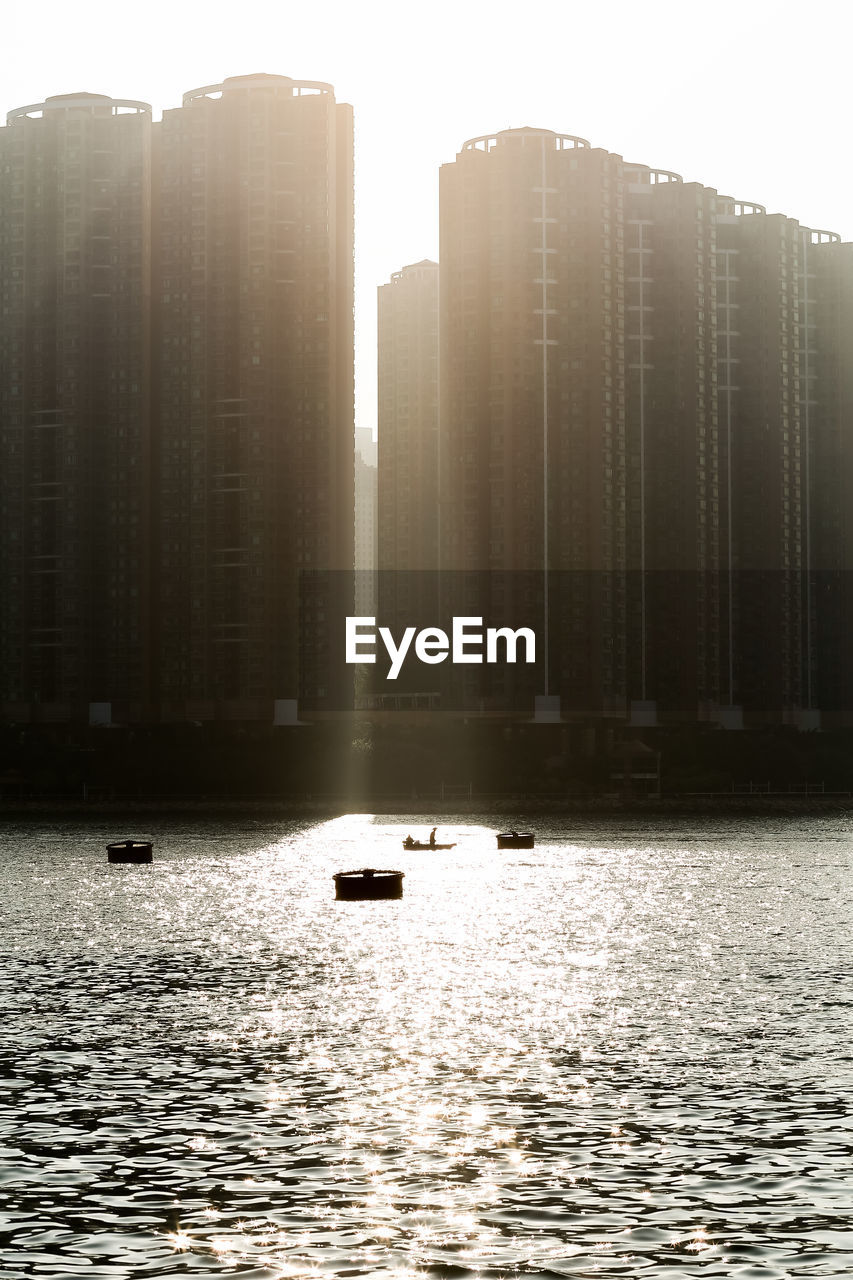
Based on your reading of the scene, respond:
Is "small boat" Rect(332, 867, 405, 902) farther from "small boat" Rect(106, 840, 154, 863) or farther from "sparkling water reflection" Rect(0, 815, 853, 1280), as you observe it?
"small boat" Rect(106, 840, 154, 863)

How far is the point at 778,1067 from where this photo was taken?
47844 mm

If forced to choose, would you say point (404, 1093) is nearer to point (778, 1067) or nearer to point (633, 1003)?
point (778, 1067)

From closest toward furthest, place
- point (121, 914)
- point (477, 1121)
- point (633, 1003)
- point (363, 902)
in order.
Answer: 1. point (477, 1121)
2. point (633, 1003)
3. point (121, 914)
4. point (363, 902)

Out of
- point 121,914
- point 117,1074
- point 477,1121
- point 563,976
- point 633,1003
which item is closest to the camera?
point 477,1121

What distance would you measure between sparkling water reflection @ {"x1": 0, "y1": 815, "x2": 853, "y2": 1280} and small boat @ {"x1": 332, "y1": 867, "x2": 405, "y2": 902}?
5.12 meters

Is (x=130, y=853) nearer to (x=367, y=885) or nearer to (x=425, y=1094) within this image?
(x=367, y=885)

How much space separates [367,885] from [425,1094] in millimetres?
62598

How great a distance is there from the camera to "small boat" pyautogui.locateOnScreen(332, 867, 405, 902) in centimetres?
10550

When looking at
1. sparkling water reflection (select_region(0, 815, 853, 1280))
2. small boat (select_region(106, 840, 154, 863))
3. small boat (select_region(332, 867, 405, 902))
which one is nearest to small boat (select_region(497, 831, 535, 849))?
small boat (select_region(106, 840, 154, 863))

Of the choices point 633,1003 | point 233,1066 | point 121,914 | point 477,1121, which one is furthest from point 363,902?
point 477,1121

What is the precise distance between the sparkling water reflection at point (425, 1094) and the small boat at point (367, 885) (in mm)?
5123

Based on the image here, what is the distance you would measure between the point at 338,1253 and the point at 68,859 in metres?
121

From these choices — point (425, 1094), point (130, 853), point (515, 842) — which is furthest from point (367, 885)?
point (425, 1094)

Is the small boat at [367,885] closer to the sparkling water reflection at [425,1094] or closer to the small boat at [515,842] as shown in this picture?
the sparkling water reflection at [425,1094]
